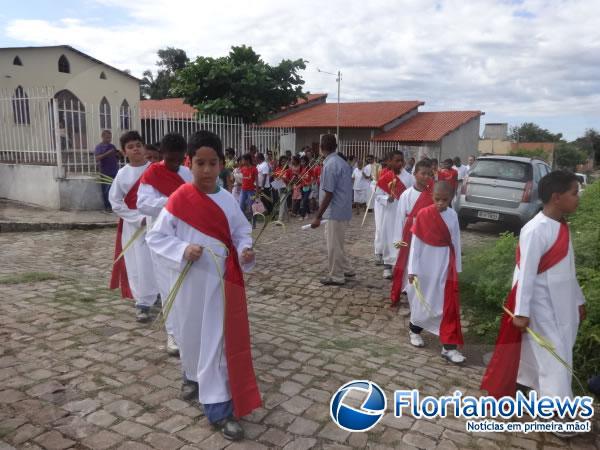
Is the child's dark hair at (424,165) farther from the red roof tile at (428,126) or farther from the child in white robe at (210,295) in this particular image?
the red roof tile at (428,126)

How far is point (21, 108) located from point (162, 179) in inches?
338

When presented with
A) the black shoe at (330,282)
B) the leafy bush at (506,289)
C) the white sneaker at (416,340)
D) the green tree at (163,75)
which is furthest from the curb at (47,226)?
the green tree at (163,75)

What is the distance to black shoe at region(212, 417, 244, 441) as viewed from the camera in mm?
2827

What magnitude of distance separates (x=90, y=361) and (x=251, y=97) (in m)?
14.1

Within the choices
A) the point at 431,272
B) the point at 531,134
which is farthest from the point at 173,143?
the point at 531,134

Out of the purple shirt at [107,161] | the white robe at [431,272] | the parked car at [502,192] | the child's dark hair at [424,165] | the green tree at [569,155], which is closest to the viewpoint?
the white robe at [431,272]

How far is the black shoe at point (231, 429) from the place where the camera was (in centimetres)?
283

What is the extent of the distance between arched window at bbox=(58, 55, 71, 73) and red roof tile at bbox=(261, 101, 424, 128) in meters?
8.68

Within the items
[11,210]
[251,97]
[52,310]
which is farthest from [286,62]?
[52,310]

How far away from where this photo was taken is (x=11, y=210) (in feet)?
35.1

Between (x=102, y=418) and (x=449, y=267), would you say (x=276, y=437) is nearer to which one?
(x=102, y=418)

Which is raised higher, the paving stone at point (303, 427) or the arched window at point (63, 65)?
the arched window at point (63, 65)

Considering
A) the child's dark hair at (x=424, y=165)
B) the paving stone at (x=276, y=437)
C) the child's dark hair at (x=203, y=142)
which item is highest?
the child's dark hair at (x=203, y=142)

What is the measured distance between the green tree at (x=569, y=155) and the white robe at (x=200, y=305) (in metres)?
46.1
